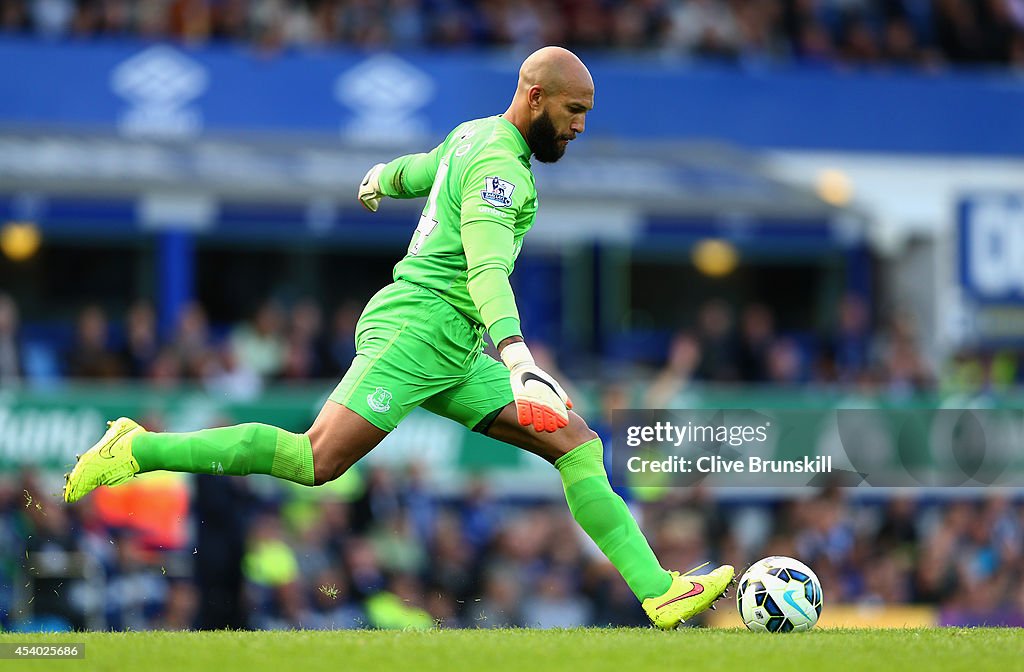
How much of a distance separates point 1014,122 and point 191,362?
14.0 metres

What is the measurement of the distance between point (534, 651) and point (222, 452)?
59.7 inches

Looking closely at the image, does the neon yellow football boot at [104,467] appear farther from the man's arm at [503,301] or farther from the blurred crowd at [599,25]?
the blurred crowd at [599,25]

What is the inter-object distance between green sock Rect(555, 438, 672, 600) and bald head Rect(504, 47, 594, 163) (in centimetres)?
130

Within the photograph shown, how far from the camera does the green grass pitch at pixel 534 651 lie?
609 centimetres

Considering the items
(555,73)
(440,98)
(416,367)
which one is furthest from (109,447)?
(440,98)

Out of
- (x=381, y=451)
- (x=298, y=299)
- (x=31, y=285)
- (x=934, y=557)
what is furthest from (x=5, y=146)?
(x=934, y=557)

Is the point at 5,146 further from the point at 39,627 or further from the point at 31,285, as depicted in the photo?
the point at 39,627

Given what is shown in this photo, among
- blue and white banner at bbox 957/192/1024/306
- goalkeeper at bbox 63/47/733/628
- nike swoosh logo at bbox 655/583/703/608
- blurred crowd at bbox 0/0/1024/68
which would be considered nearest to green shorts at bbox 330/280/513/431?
goalkeeper at bbox 63/47/733/628

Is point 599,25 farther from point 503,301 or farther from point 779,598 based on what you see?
point 503,301

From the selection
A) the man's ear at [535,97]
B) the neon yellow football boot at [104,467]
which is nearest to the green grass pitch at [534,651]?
the neon yellow football boot at [104,467]

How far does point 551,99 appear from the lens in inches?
272

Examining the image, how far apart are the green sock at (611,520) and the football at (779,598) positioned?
52 centimetres

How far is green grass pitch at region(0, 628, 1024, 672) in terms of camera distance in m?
6.09

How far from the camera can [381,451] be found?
14984 millimetres
